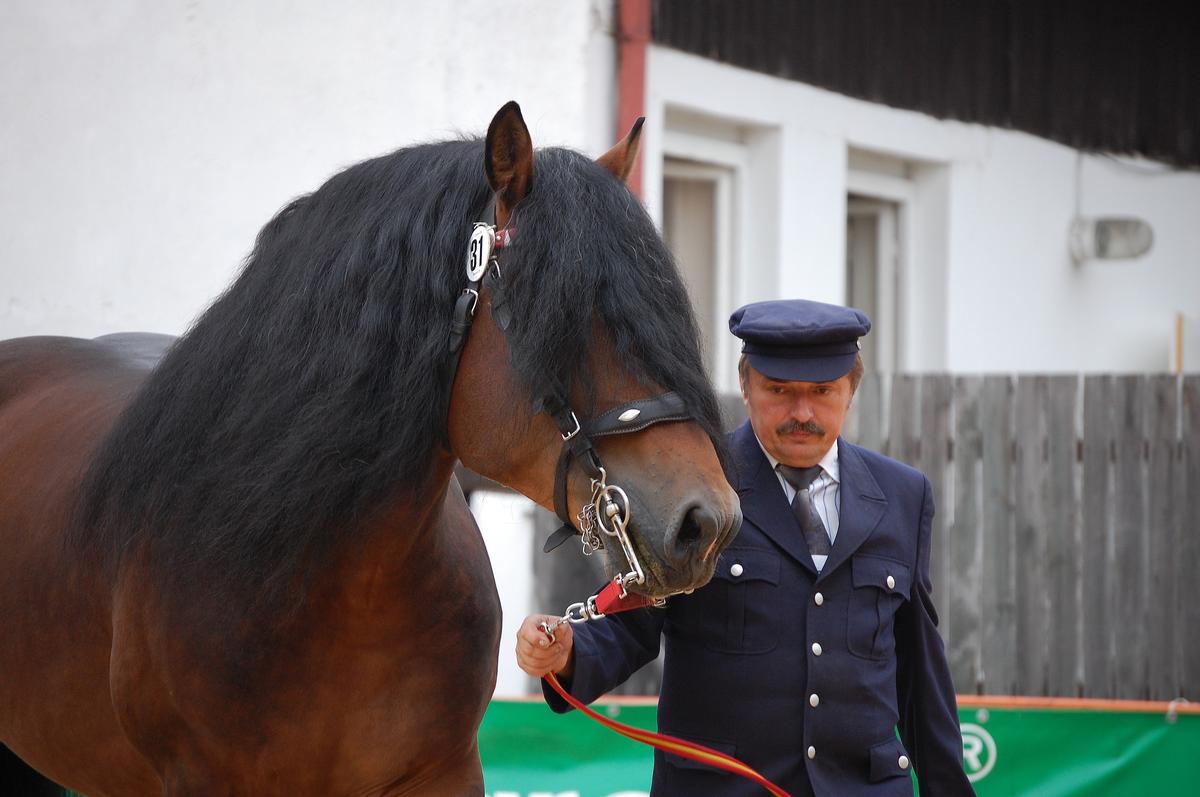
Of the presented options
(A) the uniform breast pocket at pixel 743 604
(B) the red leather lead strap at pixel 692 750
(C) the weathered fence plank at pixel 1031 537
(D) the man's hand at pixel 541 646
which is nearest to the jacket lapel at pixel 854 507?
(A) the uniform breast pocket at pixel 743 604

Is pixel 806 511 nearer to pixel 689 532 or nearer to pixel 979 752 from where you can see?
pixel 689 532

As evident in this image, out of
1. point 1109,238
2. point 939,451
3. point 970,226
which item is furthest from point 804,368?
point 1109,238

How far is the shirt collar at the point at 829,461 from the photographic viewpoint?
289 centimetres

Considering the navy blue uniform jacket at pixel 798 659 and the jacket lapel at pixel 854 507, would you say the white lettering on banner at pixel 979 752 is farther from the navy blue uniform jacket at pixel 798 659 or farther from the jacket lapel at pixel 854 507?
the jacket lapel at pixel 854 507

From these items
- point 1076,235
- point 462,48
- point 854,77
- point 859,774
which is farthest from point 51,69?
point 1076,235

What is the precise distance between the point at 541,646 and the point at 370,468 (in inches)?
20.5

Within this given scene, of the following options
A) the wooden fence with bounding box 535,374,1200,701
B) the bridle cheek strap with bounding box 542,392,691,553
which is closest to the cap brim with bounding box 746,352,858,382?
the bridle cheek strap with bounding box 542,392,691,553

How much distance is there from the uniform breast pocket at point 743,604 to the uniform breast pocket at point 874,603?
0.16 m

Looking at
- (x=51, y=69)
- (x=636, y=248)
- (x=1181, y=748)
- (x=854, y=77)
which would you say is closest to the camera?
(x=636, y=248)

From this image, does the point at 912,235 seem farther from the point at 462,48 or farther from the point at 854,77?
the point at 462,48

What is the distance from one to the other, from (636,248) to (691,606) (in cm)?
90

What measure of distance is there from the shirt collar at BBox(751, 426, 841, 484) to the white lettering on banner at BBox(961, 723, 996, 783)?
6.91 ft

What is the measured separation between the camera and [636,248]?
2.27 meters

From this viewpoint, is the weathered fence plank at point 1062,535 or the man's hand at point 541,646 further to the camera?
the weathered fence plank at point 1062,535
